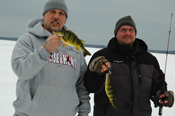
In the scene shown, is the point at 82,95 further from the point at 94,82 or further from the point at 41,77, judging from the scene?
the point at 41,77

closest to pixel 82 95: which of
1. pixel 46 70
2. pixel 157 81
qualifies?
pixel 46 70

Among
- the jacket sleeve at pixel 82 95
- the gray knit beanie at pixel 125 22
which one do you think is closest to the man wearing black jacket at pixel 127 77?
the gray knit beanie at pixel 125 22

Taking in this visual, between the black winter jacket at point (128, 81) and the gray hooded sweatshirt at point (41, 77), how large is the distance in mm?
341

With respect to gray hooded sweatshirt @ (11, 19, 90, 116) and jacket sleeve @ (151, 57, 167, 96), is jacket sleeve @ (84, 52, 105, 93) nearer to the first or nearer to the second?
gray hooded sweatshirt @ (11, 19, 90, 116)

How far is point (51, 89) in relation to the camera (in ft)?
7.41

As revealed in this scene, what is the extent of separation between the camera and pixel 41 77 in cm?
223

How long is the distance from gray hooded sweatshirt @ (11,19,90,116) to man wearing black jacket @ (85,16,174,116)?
0.34 meters

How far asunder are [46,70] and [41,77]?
4.0 inches

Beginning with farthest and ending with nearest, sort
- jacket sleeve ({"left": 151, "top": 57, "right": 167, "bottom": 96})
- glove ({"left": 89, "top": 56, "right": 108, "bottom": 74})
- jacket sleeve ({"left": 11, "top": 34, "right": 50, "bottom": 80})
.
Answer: jacket sleeve ({"left": 151, "top": 57, "right": 167, "bottom": 96}) < glove ({"left": 89, "top": 56, "right": 108, "bottom": 74}) < jacket sleeve ({"left": 11, "top": 34, "right": 50, "bottom": 80})

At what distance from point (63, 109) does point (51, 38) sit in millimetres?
Result: 923

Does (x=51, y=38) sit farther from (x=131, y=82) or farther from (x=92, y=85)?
(x=131, y=82)

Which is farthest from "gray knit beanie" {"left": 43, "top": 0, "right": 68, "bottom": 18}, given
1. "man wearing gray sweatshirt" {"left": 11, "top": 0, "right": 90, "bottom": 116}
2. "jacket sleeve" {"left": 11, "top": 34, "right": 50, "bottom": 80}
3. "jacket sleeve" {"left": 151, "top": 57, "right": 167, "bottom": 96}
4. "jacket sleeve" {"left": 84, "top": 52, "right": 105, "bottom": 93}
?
"jacket sleeve" {"left": 151, "top": 57, "right": 167, "bottom": 96}

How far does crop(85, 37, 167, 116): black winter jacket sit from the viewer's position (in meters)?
2.59

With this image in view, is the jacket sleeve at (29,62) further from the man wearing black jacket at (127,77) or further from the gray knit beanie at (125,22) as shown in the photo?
the gray knit beanie at (125,22)
